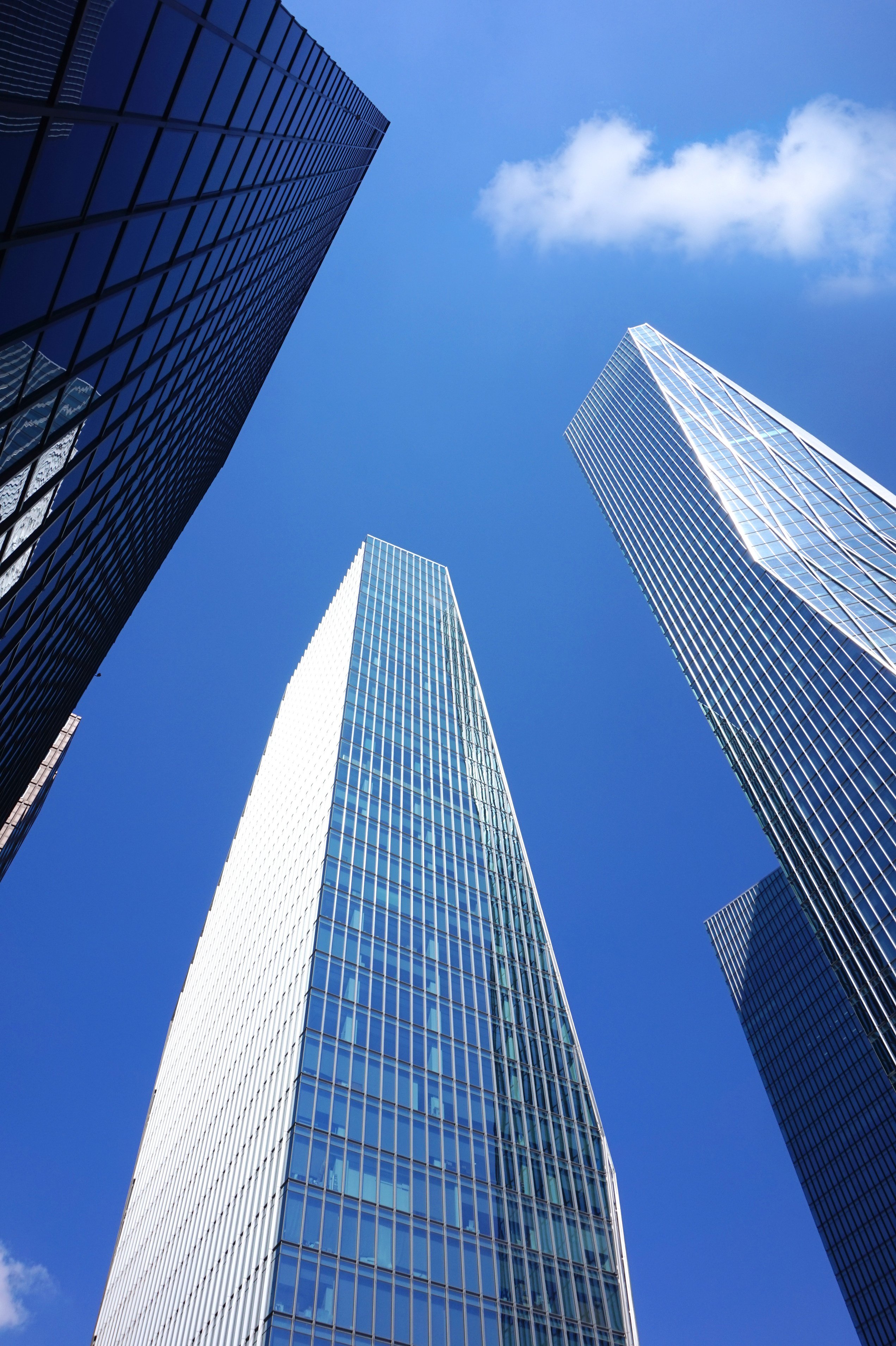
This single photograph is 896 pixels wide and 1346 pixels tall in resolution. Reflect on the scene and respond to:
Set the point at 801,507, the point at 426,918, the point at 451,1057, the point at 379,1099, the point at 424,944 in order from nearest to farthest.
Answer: the point at 379,1099
the point at 451,1057
the point at 424,944
the point at 426,918
the point at 801,507

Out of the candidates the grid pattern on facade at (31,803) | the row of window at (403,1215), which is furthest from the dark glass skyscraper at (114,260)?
the grid pattern on facade at (31,803)

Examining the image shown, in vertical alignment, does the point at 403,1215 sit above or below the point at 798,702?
below

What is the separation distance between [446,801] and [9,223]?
71.5m

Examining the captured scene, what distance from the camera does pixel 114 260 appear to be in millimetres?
16750

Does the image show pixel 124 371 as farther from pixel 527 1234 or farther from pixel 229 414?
pixel 527 1234

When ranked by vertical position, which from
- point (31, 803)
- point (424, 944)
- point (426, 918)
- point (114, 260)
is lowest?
point (114, 260)

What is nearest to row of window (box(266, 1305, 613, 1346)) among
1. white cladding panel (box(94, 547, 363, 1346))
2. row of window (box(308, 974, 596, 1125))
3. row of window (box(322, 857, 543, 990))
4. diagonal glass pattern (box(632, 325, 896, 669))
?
white cladding panel (box(94, 547, 363, 1346))

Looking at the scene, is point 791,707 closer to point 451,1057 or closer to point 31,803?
point 451,1057

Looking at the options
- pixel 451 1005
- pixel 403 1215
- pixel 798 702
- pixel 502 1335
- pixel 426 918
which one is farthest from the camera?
pixel 798 702

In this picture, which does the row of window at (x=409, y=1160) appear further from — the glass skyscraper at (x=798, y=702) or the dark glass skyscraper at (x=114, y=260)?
the glass skyscraper at (x=798, y=702)

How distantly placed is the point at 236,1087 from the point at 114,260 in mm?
56227

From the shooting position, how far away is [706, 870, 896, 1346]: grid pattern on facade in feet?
350

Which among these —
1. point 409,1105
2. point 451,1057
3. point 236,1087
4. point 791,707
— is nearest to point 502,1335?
point 409,1105

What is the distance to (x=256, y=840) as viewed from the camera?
100 m
